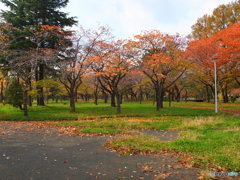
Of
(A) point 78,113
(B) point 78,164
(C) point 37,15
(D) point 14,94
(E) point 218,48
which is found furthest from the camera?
(C) point 37,15

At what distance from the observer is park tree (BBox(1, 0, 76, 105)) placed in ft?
72.9

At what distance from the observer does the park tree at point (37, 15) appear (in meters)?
22.2

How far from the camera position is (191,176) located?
4270 millimetres

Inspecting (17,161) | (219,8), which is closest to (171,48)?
(219,8)

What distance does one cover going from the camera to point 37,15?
22938 millimetres

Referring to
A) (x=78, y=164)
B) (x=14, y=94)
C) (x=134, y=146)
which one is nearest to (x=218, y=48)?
(x=134, y=146)

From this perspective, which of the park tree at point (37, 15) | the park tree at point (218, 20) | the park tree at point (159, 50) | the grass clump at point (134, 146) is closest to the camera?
the grass clump at point (134, 146)

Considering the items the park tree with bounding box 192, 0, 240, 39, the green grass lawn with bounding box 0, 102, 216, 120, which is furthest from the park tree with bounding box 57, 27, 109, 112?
the park tree with bounding box 192, 0, 240, 39

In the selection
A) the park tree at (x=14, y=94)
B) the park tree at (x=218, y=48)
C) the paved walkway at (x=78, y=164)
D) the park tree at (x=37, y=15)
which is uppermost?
the park tree at (x=37, y=15)

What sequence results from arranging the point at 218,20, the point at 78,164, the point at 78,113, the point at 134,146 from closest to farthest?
the point at 78,164
the point at 134,146
the point at 78,113
the point at 218,20

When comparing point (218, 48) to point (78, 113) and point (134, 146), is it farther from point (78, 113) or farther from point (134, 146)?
point (134, 146)

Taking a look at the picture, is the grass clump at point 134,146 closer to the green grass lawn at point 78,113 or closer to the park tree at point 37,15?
the green grass lawn at point 78,113

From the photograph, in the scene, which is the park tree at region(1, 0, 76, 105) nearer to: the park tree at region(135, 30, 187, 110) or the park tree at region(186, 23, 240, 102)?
the park tree at region(135, 30, 187, 110)

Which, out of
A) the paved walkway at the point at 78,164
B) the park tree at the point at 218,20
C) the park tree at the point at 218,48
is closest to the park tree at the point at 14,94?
the paved walkway at the point at 78,164
